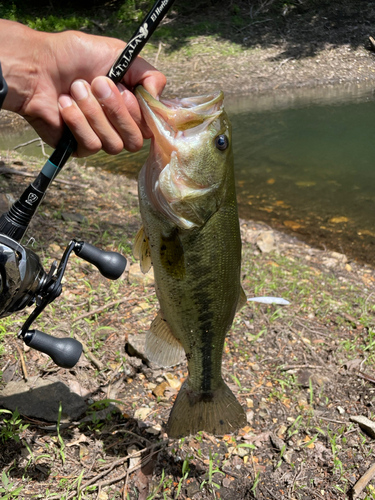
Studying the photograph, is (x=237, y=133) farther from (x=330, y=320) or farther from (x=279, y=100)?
(x=330, y=320)

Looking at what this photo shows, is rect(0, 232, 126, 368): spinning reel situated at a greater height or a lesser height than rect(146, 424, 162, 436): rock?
greater

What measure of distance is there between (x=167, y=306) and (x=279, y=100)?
15.3 meters

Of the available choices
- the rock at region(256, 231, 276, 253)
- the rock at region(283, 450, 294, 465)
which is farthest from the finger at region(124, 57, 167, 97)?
the rock at region(256, 231, 276, 253)

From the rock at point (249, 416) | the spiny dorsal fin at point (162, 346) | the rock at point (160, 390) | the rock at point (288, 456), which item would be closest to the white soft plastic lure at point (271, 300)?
the rock at point (249, 416)

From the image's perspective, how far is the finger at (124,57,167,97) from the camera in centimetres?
212

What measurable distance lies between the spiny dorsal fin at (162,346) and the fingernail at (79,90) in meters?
1.17

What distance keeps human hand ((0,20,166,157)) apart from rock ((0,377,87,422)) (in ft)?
5.38

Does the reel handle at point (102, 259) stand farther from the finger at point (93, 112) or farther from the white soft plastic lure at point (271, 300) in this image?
the white soft plastic lure at point (271, 300)

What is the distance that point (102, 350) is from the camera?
10.9 feet

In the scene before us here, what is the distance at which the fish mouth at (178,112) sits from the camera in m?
1.90

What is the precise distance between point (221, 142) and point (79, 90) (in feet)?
2.32

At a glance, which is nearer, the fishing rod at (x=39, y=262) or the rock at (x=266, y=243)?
the fishing rod at (x=39, y=262)

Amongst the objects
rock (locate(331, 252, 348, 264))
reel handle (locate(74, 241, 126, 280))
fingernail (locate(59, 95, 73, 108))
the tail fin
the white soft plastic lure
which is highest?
fingernail (locate(59, 95, 73, 108))

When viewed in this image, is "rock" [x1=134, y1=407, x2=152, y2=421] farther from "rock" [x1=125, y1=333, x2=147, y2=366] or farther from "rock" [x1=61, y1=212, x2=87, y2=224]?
"rock" [x1=61, y1=212, x2=87, y2=224]
